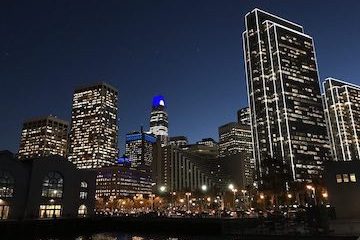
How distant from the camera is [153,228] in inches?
3359

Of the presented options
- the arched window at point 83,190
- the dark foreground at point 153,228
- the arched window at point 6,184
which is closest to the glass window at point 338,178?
the dark foreground at point 153,228

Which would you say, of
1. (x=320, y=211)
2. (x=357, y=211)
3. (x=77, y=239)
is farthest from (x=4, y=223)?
(x=357, y=211)

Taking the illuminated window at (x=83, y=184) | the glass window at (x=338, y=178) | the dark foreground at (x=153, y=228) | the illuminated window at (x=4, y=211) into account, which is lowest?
the dark foreground at (x=153, y=228)

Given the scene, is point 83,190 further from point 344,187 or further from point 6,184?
point 344,187

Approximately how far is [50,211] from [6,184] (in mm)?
14404

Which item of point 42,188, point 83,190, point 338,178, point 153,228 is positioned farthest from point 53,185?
point 338,178

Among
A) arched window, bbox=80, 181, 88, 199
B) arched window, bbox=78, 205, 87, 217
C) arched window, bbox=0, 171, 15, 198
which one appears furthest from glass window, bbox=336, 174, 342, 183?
arched window, bbox=0, 171, 15, 198

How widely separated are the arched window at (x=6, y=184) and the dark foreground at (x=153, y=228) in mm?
16327

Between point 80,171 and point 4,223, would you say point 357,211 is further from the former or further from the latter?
point 80,171

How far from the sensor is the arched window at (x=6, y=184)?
83500mm

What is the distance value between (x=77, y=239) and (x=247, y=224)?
33.6 m

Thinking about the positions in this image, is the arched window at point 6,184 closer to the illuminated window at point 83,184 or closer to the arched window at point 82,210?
the illuminated window at point 83,184

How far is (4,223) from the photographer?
66125mm

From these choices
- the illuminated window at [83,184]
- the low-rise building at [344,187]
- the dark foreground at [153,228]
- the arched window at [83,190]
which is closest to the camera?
the dark foreground at [153,228]
